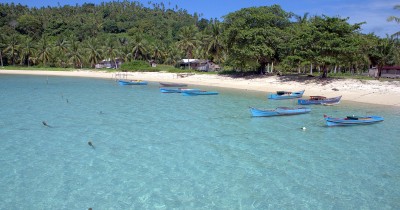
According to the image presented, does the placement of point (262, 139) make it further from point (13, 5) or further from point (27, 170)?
point (13, 5)

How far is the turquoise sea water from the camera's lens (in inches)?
430

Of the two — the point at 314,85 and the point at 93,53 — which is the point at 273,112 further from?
the point at 93,53

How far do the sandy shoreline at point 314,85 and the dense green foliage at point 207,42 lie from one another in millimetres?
3227

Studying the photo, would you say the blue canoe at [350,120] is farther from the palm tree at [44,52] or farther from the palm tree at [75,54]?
the palm tree at [44,52]

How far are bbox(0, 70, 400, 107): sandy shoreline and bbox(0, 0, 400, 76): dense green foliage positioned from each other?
127 inches

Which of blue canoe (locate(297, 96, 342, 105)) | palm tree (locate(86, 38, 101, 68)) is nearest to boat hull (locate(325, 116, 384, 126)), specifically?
blue canoe (locate(297, 96, 342, 105))

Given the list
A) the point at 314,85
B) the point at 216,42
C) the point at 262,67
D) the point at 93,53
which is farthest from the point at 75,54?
the point at 314,85

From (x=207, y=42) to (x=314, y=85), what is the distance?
101ft

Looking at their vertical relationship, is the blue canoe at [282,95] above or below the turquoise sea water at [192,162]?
above

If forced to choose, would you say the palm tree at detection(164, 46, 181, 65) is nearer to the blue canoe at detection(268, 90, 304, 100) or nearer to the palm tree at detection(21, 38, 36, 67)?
the palm tree at detection(21, 38, 36, 67)

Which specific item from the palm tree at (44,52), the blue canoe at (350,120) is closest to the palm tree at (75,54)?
the palm tree at (44,52)

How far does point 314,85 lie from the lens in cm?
4425

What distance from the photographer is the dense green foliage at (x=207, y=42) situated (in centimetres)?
4600

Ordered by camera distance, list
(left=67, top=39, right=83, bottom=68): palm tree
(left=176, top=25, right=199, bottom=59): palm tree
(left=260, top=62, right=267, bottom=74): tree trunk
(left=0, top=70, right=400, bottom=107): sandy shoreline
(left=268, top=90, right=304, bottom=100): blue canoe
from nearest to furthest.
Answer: (left=268, top=90, right=304, bottom=100): blue canoe
(left=0, top=70, right=400, bottom=107): sandy shoreline
(left=260, top=62, right=267, bottom=74): tree trunk
(left=176, top=25, right=199, bottom=59): palm tree
(left=67, top=39, right=83, bottom=68): palm tree
